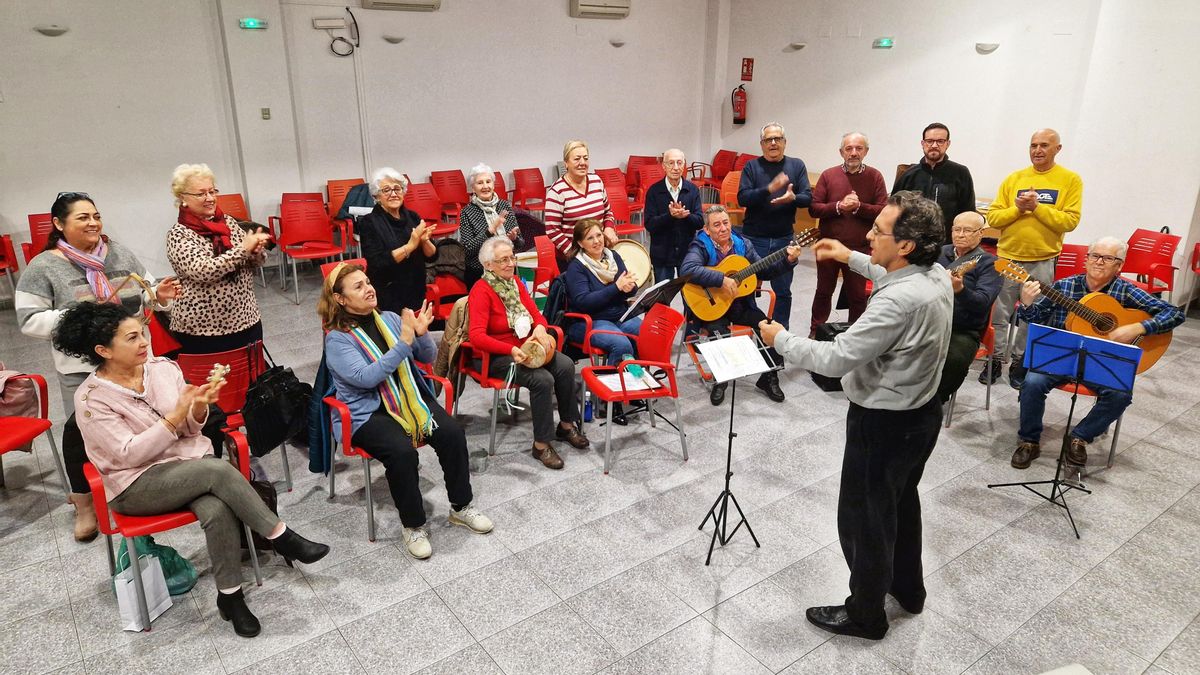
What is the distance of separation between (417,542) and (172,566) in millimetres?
989

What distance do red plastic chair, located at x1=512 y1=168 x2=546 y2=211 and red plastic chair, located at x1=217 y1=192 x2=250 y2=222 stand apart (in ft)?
9.92

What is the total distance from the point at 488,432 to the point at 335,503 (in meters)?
1.06

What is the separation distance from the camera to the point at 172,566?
314cm

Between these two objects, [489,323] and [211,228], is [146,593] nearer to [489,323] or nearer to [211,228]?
[211,228]

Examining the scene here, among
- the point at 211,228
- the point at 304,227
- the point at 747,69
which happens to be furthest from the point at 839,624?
the point at 747,69

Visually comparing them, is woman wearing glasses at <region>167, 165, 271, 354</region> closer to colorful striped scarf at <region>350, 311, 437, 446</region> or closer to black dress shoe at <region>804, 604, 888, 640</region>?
colorful striped scarf at <region>350, 311, 437, 446</region>

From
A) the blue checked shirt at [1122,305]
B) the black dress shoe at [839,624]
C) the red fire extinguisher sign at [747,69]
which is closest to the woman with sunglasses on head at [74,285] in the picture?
the black dress shoe at [839,624]

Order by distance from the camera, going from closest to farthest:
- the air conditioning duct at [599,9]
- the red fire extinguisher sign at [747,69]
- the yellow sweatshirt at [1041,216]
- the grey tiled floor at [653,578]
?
the grey tiled floor at [653,578], the yellow sweatshirt at [1041,216], the air conditioning duct at [599,9], the red fire extinguisher sign at [747,69]

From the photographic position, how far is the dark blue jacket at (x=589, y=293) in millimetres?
4566

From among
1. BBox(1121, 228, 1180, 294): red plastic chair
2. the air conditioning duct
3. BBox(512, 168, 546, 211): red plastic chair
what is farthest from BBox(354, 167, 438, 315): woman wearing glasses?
the air conditioning duct

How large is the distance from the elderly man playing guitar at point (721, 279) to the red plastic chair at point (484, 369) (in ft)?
3.50

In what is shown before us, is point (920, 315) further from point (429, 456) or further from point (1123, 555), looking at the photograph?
point (429, 456)

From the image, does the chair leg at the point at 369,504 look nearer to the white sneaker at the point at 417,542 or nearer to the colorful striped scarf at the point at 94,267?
the white sneaker at the point at 417,542

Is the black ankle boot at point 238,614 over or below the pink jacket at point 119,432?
below
